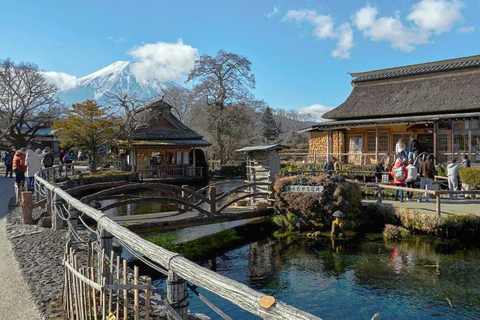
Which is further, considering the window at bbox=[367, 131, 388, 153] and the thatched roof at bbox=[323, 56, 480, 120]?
the window at bbox=[367, 131, 388, 153]

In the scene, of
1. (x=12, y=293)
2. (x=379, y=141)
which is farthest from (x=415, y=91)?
(x=12, y=293)

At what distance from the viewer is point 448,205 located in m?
12.1

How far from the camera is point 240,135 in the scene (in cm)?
3503

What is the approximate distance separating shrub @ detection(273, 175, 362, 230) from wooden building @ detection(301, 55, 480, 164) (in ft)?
28.8

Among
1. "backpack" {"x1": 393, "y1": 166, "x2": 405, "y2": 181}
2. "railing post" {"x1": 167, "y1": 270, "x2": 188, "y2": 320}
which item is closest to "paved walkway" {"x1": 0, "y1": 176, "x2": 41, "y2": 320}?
"railing post" {"x1": 167, "y1": 270, "x2": 188, "y2": 320}

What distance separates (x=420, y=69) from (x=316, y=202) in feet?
52.8

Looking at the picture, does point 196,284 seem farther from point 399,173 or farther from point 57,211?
Answer: point 399,173

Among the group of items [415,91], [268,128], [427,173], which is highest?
[268,128]

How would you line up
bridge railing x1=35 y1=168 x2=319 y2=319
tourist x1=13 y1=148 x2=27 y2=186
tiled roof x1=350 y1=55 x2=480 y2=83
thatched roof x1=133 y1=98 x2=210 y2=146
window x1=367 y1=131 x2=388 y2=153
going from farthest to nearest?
thatched roof x1=133 y1=98 x2=210 y2=146 < window x1=367 y1=131 x2=388 y2=153 < tiled roof x1=350 y1=55 x2=480 y2=83 < tourist x1=13 y1=148 x2=27 y2=186 < bridge railing x1=35 y1=168 x2=319 y2=319

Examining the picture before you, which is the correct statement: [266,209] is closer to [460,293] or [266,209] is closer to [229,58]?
[460,293]

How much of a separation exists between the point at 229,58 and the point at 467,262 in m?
30.3

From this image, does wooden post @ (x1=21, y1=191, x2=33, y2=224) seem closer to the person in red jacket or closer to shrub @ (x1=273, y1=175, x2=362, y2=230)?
shrub @ (x1=273, y1=175, x2=362, y2=230)

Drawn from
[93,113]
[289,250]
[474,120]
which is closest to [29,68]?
[93,113]

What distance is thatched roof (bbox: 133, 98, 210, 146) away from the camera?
28172 millimetres
